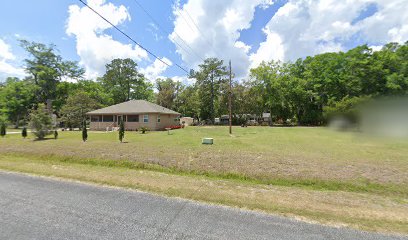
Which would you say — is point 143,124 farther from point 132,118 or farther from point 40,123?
point 40,123

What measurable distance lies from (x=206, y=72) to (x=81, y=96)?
30.7 metres

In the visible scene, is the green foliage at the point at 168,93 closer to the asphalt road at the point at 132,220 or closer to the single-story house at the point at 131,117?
the single-story house at the point at 131,117

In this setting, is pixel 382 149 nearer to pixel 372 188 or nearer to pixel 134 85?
pixel 372 188

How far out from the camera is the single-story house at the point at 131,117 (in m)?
29.1

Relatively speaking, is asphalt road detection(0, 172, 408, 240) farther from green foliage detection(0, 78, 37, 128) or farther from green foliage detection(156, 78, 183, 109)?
green foliage detection(156, 78, 183, 109)

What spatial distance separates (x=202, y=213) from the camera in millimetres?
4609

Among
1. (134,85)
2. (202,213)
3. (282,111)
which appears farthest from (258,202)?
(134,85)

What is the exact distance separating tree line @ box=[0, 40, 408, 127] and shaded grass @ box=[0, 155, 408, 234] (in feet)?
83.4

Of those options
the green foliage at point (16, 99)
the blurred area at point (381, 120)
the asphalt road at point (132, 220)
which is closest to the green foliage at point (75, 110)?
the green foliage at point (16, 99)

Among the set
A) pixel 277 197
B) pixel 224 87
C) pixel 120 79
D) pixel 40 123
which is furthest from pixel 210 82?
pixel 277 197

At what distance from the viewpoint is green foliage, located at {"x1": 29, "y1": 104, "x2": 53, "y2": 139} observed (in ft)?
65.2

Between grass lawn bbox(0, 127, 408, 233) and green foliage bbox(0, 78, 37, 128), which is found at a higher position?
green foliage bbox(0, 78, 37, 128)

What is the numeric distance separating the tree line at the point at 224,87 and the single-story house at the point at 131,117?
609 cm

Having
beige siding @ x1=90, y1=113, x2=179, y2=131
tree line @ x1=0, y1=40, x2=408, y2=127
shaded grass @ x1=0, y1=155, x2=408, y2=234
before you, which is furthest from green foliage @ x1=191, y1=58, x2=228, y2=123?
shaded grass @ x1=0, y1=155, x2=408, y2=234
